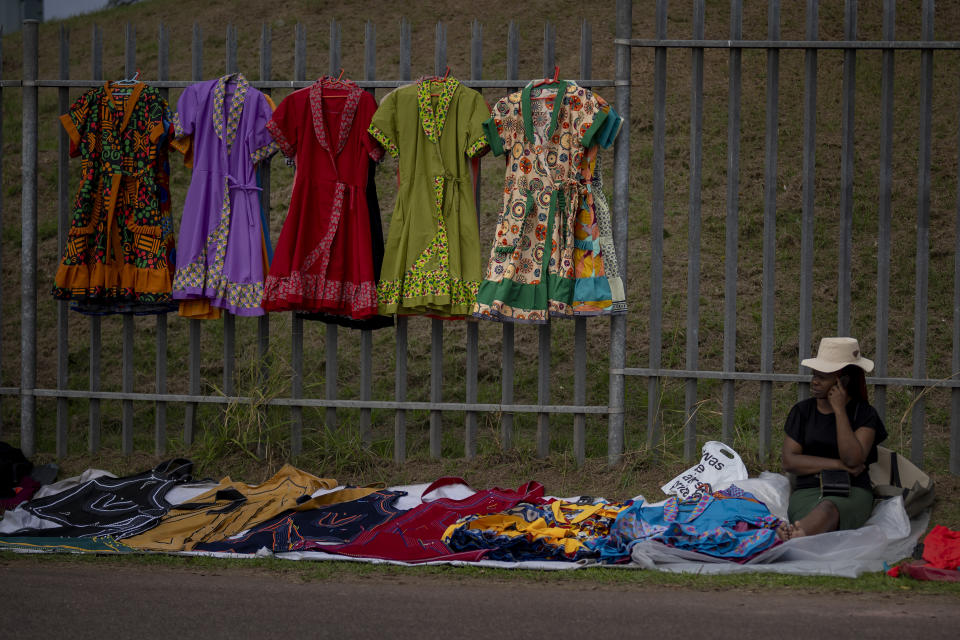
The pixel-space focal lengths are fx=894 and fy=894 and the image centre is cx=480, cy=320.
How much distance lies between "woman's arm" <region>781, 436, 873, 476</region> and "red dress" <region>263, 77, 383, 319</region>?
2.37 m

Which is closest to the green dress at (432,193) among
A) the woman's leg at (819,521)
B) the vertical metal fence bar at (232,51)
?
the vertical metal fence bar at (232,51)

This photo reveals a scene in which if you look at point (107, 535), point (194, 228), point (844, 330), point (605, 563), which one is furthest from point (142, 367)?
point (844, 330)

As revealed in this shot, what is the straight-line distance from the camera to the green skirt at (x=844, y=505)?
4.19 meters

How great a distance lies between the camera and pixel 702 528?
399 cm

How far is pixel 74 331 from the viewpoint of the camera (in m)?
8.52

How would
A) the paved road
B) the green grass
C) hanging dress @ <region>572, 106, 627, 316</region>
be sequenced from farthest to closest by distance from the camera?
hanging dress @ <region>572, 106, 627, 316</region>, the green grass, the paved road

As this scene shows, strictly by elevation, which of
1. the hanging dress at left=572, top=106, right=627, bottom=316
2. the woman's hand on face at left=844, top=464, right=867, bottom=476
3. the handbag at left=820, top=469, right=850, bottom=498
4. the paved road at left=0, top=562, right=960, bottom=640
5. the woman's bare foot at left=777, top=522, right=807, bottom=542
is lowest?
the paved road at left=0, top=562, right=960, bottom=640

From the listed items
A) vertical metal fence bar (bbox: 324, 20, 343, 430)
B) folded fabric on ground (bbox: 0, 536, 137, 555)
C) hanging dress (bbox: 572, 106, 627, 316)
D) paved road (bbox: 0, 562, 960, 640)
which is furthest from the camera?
vertical metal fence bar (bbox: 324, 20, 343, 430)

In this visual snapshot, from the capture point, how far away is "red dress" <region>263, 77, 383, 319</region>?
5.16 meters

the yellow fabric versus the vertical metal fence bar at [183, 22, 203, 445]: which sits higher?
the vertical metal fence bar at [183, 22, 203, 445]

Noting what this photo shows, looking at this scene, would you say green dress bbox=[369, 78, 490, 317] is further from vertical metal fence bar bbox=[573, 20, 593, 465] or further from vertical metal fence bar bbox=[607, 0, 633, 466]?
vertical metal fence bar bbox=[607, 0, 633, 466]

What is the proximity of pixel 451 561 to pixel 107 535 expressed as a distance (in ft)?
5.73

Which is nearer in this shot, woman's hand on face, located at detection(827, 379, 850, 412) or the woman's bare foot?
the woman's bare foot

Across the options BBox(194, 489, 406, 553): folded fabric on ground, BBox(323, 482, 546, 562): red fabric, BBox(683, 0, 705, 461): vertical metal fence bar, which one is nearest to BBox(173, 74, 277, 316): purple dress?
BBox(194, 489, 406, 553): folded fabric on ground
